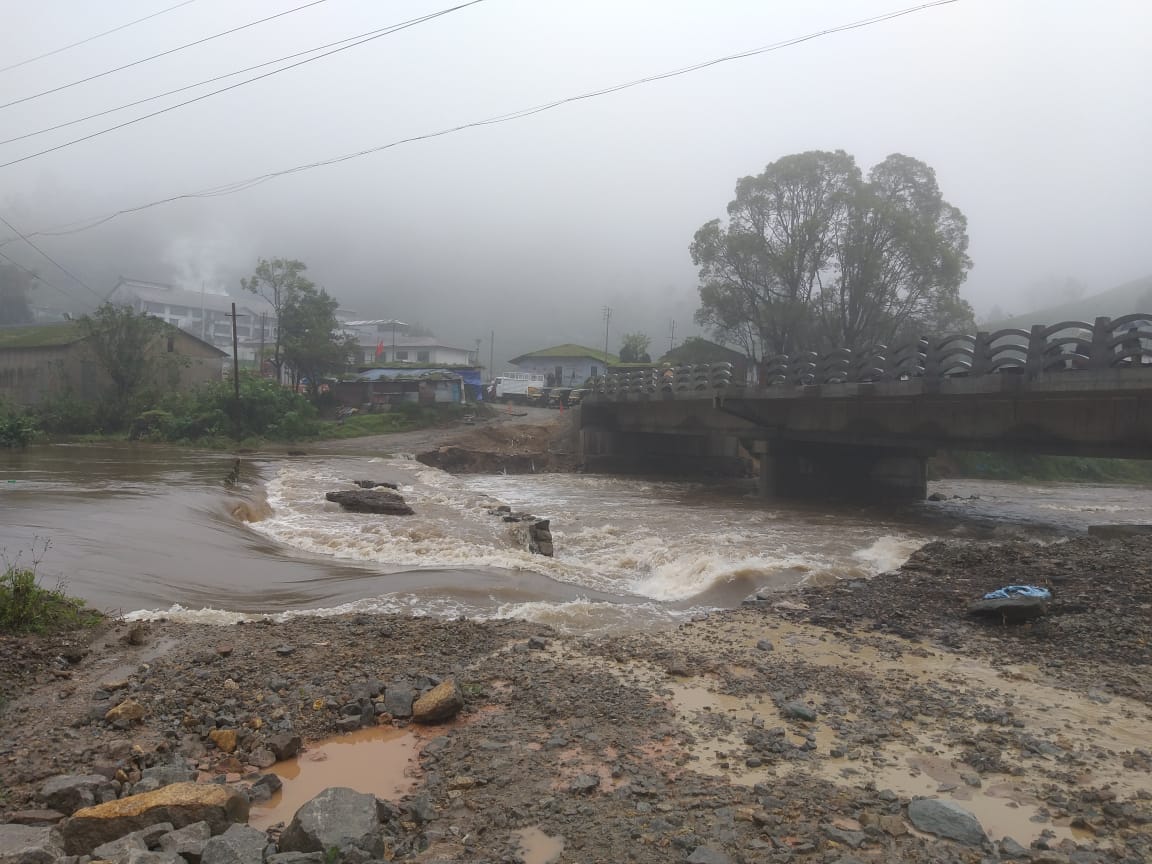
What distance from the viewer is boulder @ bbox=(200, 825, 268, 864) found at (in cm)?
409

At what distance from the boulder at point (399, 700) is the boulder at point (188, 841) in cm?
225

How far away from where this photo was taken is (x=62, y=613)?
8633 millimetres

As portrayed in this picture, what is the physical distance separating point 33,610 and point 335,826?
587 cm

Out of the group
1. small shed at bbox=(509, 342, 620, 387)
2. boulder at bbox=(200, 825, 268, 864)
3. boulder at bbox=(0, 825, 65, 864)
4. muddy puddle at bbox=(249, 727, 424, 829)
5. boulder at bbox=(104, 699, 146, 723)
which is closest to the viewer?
boulder at bbox=(0, 825, 65, 864)

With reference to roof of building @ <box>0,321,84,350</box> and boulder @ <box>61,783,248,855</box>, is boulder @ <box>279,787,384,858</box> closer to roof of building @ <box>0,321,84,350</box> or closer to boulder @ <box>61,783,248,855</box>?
boulder @ <box>61,783,248,855</box>

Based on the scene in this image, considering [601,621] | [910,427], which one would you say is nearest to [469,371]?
[910,427]

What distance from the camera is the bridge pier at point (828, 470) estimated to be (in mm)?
28844

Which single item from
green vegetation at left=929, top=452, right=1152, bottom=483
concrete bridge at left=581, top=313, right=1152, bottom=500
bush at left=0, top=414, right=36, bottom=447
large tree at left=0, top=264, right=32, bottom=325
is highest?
large tree at left=0, top=264, right=32, bottom=325

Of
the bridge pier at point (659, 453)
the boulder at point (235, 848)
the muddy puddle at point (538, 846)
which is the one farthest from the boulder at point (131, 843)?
the bridge pier at point (659, 453)

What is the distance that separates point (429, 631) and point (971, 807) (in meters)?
5.79

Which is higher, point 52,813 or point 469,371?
point 469,371

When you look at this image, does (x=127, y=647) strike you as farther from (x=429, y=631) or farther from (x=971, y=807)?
(x=971, y=807)

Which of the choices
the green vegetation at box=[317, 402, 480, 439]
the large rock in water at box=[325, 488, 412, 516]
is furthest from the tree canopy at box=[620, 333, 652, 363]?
the large rock in water at box=[325, 488, 412, 516]

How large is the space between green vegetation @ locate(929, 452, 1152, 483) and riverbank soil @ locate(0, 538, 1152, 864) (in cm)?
3656
